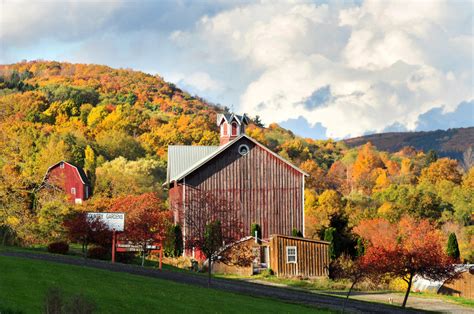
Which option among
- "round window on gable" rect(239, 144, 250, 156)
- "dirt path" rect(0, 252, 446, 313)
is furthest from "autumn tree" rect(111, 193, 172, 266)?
"round window on gable" rect(239, 144, 250, 156)

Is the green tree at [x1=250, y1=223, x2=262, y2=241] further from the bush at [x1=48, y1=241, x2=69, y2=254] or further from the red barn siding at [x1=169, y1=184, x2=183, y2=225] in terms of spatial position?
the bush at [x1=48, y1=241, x2=69, y2=254]

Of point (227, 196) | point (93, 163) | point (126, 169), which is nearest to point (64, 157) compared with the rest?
point (93, 163)

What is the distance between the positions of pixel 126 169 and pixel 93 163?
1237 cm

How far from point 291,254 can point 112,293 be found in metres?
26.1

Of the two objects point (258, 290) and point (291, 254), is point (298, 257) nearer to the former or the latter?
point (291, 254)

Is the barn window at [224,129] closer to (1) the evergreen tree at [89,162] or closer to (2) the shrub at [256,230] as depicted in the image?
A: (2) the shrub at [256,230]

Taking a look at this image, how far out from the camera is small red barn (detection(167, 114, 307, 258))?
57188 millimetres

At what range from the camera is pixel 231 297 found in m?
31.9

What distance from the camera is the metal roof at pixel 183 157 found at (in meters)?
62.7

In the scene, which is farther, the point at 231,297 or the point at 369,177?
the point at 369,177

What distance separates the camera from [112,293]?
87.5ft

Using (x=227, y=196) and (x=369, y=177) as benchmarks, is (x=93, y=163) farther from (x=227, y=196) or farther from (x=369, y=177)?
(x=369, y=177)

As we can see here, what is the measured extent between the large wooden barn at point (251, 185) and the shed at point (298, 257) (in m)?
5.95

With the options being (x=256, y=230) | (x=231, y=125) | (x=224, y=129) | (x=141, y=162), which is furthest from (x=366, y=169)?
(x=256, y=230)
